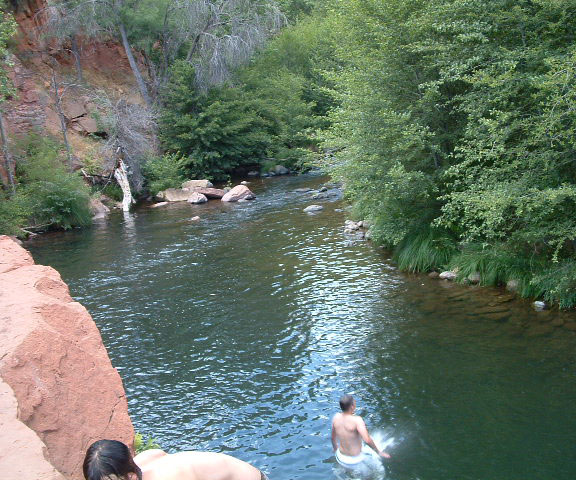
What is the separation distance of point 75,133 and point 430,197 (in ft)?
80.1

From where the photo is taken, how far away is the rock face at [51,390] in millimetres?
4289

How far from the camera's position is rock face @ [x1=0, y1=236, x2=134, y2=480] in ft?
14.1

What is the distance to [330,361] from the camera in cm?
977

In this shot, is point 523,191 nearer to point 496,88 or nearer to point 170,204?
point 496,88

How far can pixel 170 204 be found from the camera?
29797 mm

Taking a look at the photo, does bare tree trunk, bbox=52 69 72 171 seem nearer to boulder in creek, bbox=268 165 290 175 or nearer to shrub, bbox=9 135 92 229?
shrub, bbox=9 135 92 229

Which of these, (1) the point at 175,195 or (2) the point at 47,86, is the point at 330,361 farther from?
(2) the point at 47,86

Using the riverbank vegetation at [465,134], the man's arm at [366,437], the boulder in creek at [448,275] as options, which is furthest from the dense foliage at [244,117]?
the man's arm at [366,437]

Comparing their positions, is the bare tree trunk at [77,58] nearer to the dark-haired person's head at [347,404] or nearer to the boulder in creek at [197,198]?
the boulder in creek at [197,198]

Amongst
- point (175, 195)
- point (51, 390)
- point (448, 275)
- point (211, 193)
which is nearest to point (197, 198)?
point (211, 193)

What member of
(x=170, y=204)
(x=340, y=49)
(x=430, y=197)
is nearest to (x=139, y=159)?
(x=170, y=204)

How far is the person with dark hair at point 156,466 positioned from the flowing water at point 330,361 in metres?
3.03

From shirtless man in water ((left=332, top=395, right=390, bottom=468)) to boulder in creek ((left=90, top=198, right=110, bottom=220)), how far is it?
22.5 m

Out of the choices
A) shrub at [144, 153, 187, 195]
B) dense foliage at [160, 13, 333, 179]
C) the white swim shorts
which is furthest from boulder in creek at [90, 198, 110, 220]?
the white swim shorts
